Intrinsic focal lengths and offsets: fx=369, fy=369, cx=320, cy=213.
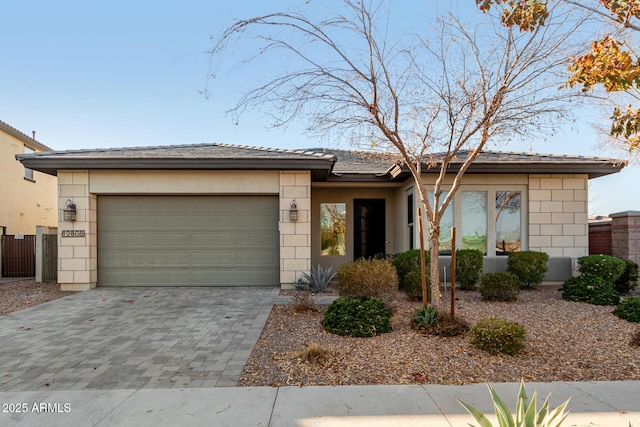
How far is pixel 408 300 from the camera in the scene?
7516mm

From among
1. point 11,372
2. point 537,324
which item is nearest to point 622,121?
point 537,324

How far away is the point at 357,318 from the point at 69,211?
7.99 m

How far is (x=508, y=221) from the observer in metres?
10.1

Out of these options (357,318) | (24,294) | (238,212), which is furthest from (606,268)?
(24,294)

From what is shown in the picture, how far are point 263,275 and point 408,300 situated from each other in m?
4.05

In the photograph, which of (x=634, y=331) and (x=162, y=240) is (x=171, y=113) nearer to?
(x=162, y=240)

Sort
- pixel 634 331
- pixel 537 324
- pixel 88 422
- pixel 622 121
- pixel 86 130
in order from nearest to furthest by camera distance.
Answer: pixel 88 422
pixel 622 121
pixel 634 331
pixel 537 324
pixel 86 130

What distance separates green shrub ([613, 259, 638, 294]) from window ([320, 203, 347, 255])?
7.19 metres

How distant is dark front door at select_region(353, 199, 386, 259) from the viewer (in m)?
12.5

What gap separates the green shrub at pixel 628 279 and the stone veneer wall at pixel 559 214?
1361mm

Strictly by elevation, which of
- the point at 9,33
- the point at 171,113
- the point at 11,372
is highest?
the point at 9,33

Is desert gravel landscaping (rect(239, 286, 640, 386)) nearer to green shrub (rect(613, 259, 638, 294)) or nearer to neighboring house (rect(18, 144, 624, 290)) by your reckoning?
green shrub (rect(613, 259, 638, 294))

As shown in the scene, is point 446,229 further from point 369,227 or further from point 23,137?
point 23,137

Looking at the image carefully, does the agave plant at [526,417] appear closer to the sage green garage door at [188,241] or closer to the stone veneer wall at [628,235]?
the sage green garage door at [188,241]
